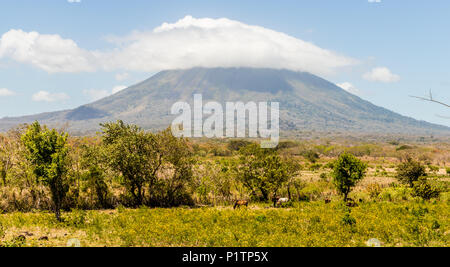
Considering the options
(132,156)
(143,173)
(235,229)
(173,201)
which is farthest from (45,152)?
(235,229)

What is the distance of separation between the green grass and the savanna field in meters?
0.07

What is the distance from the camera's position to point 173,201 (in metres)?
28.0

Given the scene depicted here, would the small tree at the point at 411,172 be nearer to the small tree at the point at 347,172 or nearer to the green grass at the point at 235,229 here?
the small tree at the point at 347,172

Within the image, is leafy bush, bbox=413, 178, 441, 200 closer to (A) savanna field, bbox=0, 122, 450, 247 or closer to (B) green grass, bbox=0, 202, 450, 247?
(A) savanna field, bbox=0, 122, 450, 247

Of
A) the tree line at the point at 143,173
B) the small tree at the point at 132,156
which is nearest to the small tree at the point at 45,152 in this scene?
the tree line at the point at 143,173

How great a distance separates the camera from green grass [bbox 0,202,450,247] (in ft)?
50.3

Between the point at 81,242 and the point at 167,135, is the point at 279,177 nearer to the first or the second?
the point at 167,135

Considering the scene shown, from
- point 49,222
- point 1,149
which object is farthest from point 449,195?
point 1,149

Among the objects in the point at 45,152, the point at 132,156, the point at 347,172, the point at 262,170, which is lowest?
the point at 347,172

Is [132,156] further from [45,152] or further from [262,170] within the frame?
[262,170]

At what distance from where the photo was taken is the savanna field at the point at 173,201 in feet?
53.2

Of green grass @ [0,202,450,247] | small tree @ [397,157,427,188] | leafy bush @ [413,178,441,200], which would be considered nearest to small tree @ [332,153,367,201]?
leafy bush @ [413,178,441,200]

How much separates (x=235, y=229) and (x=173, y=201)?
11.7m

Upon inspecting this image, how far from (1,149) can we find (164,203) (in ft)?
47.2
